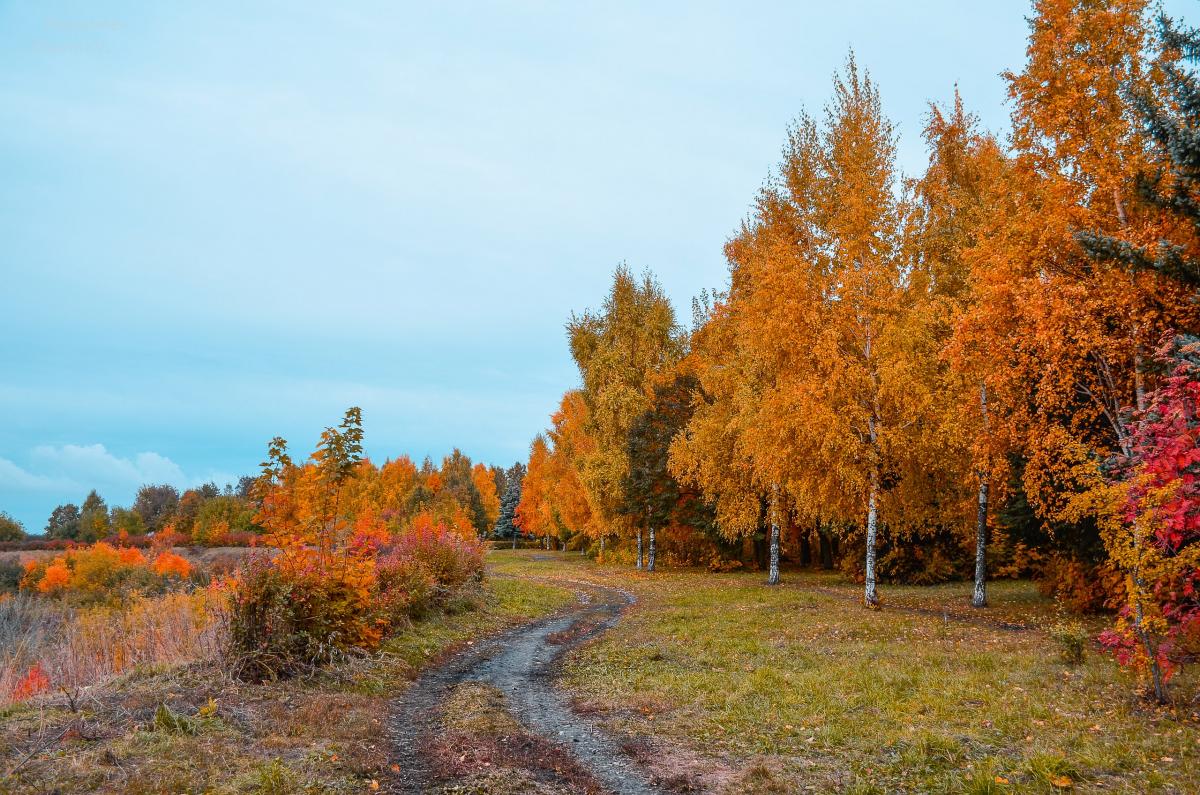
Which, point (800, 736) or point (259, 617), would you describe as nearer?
point (800, 736)

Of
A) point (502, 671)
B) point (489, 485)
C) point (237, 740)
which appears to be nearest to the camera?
point (237, 740)

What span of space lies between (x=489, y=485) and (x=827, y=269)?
6575 centimetres

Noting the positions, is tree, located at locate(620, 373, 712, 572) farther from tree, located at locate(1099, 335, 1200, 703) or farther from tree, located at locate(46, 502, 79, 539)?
tree, located at locate(46, 502, 79, 539)

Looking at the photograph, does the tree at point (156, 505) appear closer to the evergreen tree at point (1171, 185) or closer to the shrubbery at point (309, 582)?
the shrubbery at point (309, 582)

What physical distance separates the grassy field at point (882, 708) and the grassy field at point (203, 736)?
341 centimetres

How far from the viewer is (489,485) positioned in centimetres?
8081

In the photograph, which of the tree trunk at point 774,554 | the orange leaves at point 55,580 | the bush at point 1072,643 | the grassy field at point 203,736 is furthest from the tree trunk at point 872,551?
the orange leaves at point 55,580

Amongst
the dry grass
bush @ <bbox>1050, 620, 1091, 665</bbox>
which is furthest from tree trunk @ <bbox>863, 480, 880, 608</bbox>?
the dry grass

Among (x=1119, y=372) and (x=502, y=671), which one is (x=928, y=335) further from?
(x=502, y=671)

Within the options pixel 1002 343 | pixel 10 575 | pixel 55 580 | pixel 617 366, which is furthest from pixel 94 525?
pixel 1002 343

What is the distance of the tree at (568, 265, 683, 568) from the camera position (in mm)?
35469

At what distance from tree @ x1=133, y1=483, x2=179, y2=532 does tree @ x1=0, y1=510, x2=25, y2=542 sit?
30.9ft

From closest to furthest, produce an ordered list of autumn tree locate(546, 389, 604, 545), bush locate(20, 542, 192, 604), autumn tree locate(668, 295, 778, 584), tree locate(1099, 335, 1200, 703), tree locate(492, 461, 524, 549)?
tree locate(1099, 335, 1200, 703), autumn tree locate(668, 295, 778, 584), bush locate(20, 542, 192, 604), autumn tree locate(546, 389, 604, 545), tree locate(492, 461, 524, 549)

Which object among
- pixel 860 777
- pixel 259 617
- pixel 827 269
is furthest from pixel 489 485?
pixel 860 777
